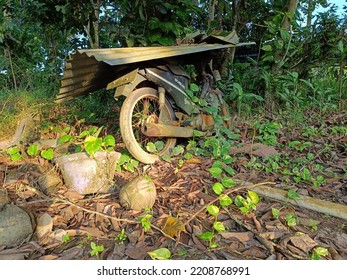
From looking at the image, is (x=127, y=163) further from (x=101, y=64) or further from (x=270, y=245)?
(x=270, y=245)

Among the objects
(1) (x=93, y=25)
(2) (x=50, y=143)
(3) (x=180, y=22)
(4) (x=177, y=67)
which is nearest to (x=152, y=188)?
(2) (x=50, y=143)

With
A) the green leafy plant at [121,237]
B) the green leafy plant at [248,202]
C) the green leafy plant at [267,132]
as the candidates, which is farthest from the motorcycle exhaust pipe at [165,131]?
the green leafy plant at [121,237]

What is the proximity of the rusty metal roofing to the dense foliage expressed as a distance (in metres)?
1.12

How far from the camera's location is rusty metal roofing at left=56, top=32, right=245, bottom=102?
2.19 metres

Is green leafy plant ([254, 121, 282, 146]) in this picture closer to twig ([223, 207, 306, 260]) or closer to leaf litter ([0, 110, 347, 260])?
leaf litter ([0, 110, 347, 260])

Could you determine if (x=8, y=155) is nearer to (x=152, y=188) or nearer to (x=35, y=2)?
(x=152, y=188)

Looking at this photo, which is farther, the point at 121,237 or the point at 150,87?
the point at 150,87


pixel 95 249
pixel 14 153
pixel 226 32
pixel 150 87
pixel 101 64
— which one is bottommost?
pixel 95 249

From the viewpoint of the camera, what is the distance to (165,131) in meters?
2.74

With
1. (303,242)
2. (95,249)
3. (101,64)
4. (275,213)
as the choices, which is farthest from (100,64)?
(303,242)

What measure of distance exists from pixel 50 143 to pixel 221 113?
205cm

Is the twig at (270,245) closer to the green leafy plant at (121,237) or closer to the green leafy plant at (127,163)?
the green leafy plant at (121,237)

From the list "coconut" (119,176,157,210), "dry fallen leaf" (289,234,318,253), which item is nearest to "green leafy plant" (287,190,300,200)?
"dry fallen leaf" (289,234,318,253)

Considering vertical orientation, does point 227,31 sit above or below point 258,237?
above
